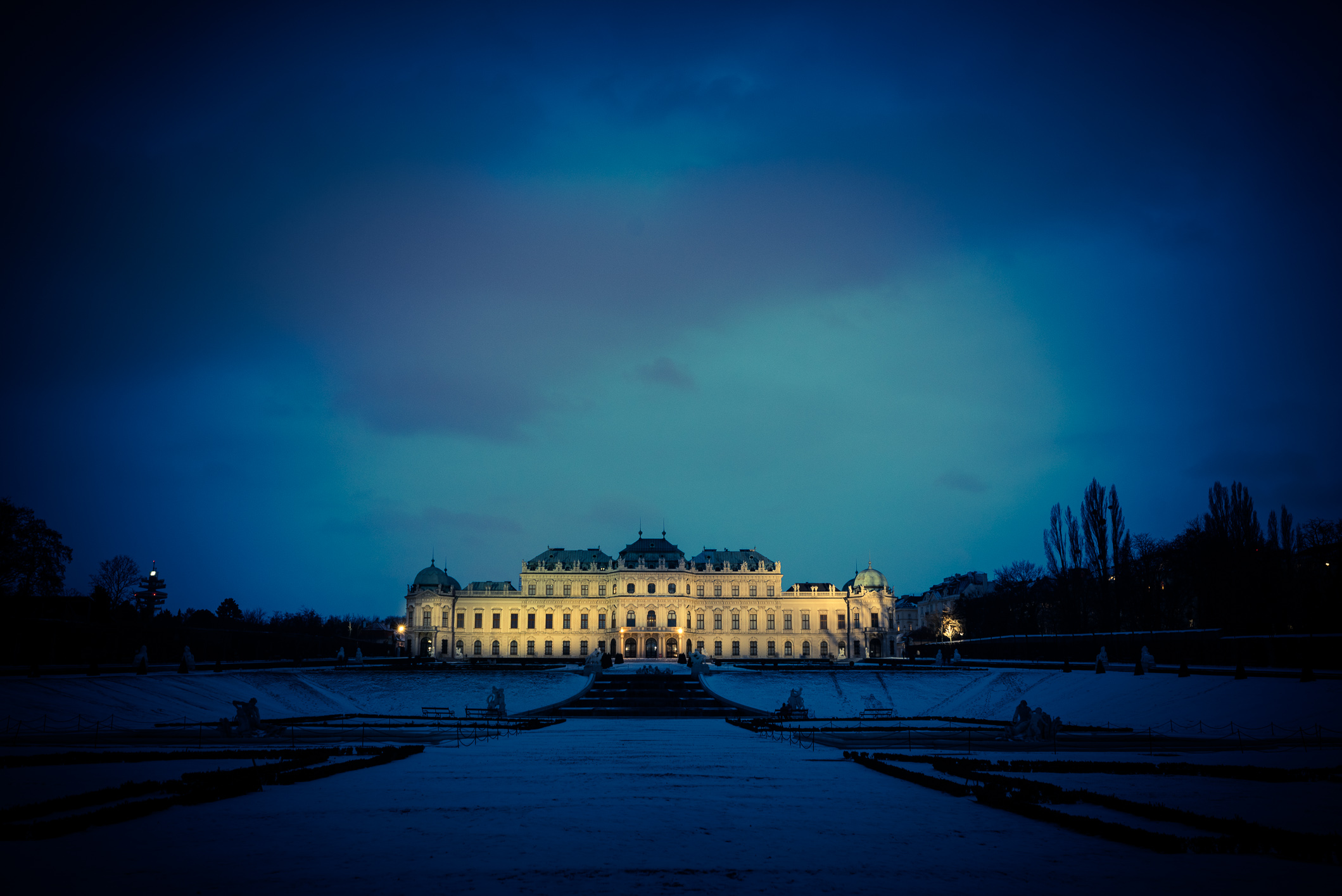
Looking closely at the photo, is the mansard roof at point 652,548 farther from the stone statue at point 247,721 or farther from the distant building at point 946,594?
the stone statue at point 247,721

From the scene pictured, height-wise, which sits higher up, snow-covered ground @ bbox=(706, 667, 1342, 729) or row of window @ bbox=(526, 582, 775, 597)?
row of window @ bbox=(526, 582, 775, 597)

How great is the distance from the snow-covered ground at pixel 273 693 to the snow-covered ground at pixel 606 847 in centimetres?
1984

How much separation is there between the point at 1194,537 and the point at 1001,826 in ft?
190

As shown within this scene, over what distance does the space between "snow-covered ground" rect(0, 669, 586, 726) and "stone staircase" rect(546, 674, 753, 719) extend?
5.97ft

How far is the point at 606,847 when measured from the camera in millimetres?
10703

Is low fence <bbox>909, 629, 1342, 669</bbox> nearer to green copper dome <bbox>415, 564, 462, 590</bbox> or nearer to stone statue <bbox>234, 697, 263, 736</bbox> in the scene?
stone statue <bbox>234, 697, 263, 736</bbox>

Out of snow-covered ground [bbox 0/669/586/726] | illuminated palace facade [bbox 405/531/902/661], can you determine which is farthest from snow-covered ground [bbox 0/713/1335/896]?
illuminated palace facade [bbox 405/531/902/661]

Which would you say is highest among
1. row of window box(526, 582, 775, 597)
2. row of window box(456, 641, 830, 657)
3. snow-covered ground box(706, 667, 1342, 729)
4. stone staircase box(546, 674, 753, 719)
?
row of window box(526, 582, 775, 597)

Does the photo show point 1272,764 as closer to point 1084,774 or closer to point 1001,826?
point 1084,774

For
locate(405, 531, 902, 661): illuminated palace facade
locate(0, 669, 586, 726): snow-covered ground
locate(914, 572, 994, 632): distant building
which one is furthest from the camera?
locate(914, 572, 994, 632): distant building

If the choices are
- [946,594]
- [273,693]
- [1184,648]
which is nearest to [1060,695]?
[1184,648]

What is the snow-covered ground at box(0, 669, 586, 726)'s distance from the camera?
30688 mm

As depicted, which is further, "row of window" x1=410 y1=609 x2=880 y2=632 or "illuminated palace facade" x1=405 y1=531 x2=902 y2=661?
"row of window" x1=410 y1=609 x2=880 y2=632

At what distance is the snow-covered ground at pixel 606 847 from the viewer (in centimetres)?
887
